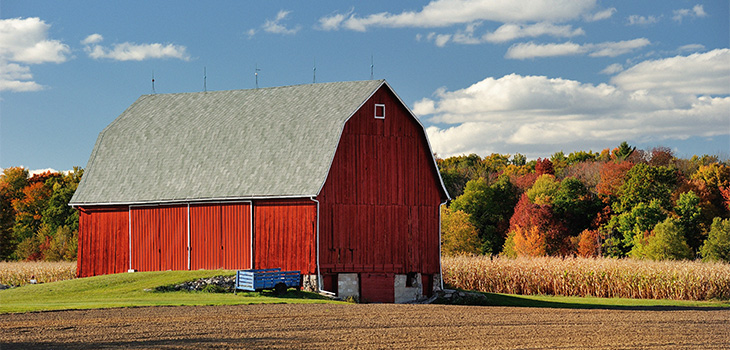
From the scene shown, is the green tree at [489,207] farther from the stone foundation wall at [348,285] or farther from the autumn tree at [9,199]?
the stone foundation wall at [348,285]

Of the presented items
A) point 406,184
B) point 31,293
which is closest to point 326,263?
point 406,184

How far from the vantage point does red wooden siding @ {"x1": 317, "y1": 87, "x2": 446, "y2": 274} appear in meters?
29.1

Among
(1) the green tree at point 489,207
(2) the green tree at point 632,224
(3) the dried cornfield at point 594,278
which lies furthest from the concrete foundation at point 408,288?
(1) the green tree at point 489,207

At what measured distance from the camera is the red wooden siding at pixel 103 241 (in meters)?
32.3

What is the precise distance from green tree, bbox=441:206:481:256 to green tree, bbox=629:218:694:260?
10902 mm

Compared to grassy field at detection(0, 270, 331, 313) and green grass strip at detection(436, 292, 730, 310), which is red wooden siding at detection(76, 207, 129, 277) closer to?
grassy field at detection(0, 270, 331, 313)

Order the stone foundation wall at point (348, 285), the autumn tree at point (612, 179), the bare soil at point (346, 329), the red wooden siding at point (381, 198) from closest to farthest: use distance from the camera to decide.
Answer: the bare soil at point (346, 329)
the stone foundation wall at point (348, 285)
the red wooden siding at point (381, 198)
the autumn tree at point (612, 179)

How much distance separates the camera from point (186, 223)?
30797mm

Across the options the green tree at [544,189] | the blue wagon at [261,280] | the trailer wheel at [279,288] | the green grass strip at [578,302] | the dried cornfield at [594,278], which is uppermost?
the green tree at [544,189]

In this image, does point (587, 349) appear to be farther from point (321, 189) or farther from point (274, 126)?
point (274, 126)

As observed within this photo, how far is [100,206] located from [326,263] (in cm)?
976

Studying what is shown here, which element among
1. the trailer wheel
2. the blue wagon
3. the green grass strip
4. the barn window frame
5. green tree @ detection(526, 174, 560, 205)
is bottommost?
the green grass strip

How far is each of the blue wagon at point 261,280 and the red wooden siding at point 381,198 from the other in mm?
2243

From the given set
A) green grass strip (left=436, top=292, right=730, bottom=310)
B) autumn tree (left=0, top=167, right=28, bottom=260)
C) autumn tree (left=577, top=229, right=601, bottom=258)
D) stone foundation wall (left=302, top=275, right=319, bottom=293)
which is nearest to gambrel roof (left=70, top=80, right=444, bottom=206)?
stone foundation wall (left=302, top=275, right=319, bottom=293)
